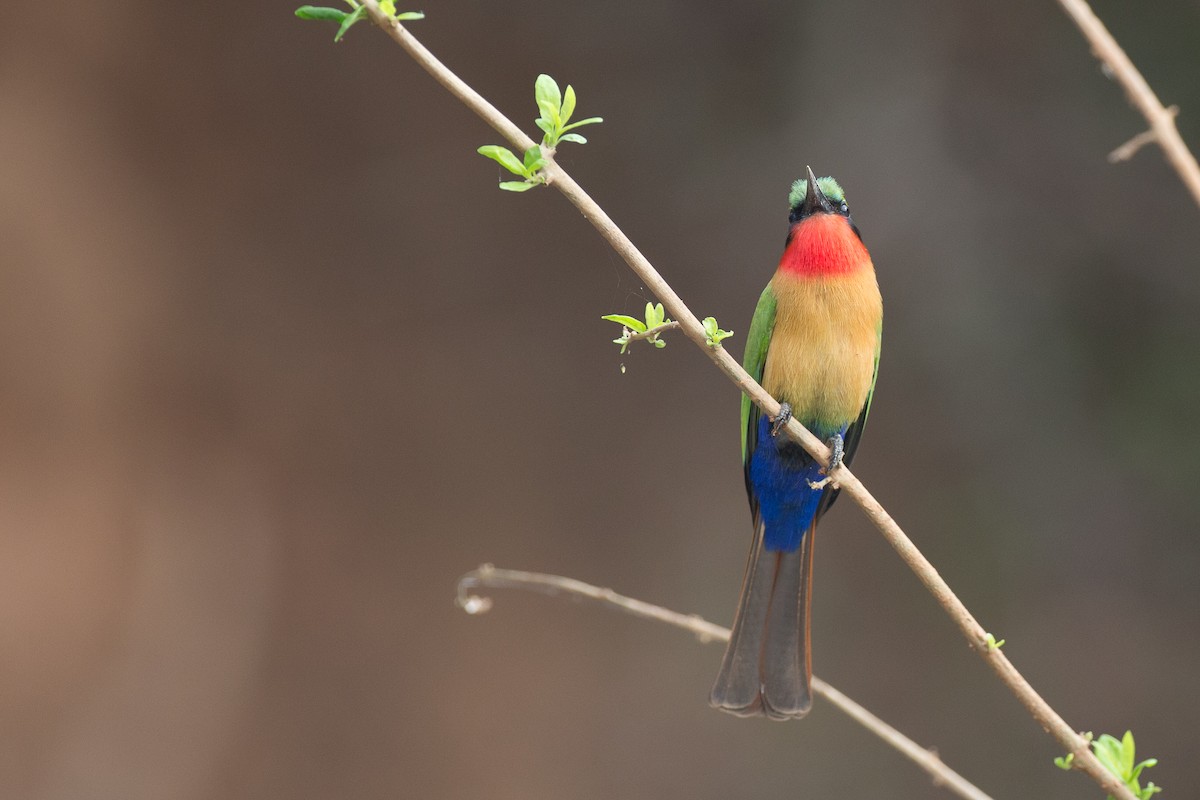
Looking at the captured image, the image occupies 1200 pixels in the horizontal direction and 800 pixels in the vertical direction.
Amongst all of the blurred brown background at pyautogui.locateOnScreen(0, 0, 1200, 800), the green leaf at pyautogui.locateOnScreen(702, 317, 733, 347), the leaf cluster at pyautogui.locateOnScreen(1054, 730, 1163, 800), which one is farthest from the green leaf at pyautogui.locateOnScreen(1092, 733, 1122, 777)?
the blurred brown background at pyautogui.locateOnScreen(0, 0, 1200, 800)

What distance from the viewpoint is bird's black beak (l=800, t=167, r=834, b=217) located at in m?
2.20

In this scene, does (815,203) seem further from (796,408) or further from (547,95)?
(547,95)

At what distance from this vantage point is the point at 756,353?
2.28 m

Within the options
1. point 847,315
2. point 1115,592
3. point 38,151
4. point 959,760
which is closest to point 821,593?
point 959,760

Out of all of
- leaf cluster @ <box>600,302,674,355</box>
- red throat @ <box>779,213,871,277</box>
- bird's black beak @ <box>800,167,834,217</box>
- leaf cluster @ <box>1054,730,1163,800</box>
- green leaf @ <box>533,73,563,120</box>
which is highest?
bird's black beak @ <box>800,167,834,217</box>

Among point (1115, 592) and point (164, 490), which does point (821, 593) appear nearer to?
point (1115, 592)

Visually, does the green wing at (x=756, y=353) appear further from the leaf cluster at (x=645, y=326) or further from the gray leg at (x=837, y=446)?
A: the leaf cluster at (x=645, y=326)

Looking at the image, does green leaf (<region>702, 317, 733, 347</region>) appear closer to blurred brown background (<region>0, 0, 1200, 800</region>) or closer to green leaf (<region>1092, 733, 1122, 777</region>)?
green leaf (<region>1092, 733, 1122, 777</region>)

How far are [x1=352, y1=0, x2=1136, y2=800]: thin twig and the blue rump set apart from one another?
0.58 meters

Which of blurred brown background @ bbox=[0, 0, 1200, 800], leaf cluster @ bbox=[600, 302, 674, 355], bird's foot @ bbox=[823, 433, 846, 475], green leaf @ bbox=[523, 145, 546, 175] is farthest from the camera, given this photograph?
blurred brown background @ bbox=[0, 0, 1200, 800]

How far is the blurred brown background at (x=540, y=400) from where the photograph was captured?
3.38m

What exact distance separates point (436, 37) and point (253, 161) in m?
0.70

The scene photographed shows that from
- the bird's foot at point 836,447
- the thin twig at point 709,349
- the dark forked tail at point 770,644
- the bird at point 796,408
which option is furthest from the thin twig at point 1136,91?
the dark forked tail at point 770,644

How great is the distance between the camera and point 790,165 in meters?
3.72
